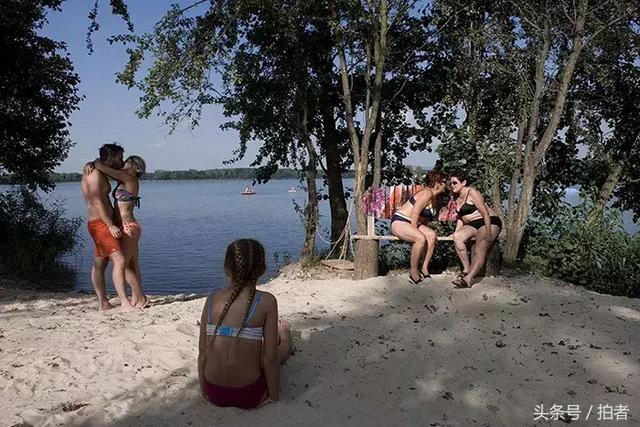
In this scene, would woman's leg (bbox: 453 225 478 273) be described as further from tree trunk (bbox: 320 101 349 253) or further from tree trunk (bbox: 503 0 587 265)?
tree trunk (bbox: 320 101 349 253)

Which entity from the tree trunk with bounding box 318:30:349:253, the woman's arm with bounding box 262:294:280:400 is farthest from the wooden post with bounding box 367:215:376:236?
the woman's arm with bounding box 262:294:280:400

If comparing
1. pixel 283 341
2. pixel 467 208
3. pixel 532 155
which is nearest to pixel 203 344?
pixel 283 341

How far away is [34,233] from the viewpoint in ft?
41.1

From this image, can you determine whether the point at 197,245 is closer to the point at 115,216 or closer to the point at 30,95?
the point at 30,95

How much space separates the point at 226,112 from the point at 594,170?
605cm

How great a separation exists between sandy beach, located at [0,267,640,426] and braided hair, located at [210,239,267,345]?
67cm

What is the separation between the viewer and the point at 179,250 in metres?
18.6

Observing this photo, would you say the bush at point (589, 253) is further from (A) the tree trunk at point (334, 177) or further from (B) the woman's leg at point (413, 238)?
(A) the tree trunk at point (334, 177)

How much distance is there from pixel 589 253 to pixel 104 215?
20.0 ft

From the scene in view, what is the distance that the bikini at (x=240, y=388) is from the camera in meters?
3.57

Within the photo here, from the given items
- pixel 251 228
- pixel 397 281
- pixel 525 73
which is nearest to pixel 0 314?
pixel 397 281

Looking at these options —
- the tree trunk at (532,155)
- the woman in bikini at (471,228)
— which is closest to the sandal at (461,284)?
the woman in bikini at (471,228)

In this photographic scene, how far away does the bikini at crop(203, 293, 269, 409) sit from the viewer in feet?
11.7

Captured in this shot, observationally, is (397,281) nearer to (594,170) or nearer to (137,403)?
(137,403)
